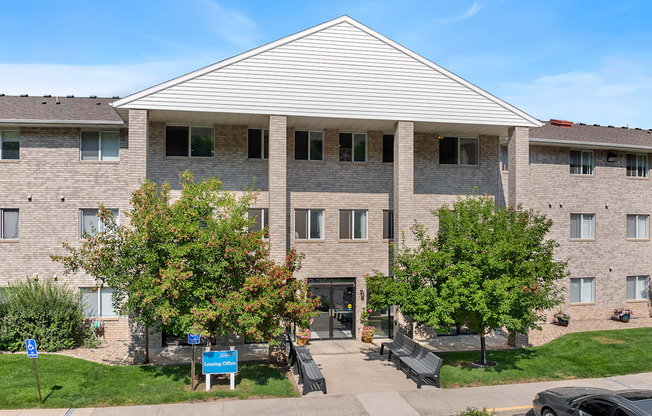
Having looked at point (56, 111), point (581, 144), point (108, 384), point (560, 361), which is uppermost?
point (56, 111)

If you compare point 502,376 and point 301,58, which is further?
point 301,58

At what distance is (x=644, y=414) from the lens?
31.4 feet

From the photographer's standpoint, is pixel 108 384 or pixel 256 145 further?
pixel 256 145

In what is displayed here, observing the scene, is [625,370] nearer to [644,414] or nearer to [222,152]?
[644,414]

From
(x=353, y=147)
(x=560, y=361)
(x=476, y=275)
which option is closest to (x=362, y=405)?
(x=476, y=275)

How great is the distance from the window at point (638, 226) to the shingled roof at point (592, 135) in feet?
12.0

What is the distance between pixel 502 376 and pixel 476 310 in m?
2.36

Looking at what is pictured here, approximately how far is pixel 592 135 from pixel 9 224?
26937 millimetres

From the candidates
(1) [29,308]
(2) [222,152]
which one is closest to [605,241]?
(2) [222,152]

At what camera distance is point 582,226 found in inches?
925

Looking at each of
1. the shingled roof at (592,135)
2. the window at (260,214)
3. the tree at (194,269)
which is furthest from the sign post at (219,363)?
the shingled roof at (592,135)

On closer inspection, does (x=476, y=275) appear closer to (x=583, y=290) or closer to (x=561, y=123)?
(x=583, y=290)

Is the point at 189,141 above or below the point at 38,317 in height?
above

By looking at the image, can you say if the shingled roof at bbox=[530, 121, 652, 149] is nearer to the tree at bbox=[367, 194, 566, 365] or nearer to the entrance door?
the tree at bbox=[367, 194, 566, 365]
